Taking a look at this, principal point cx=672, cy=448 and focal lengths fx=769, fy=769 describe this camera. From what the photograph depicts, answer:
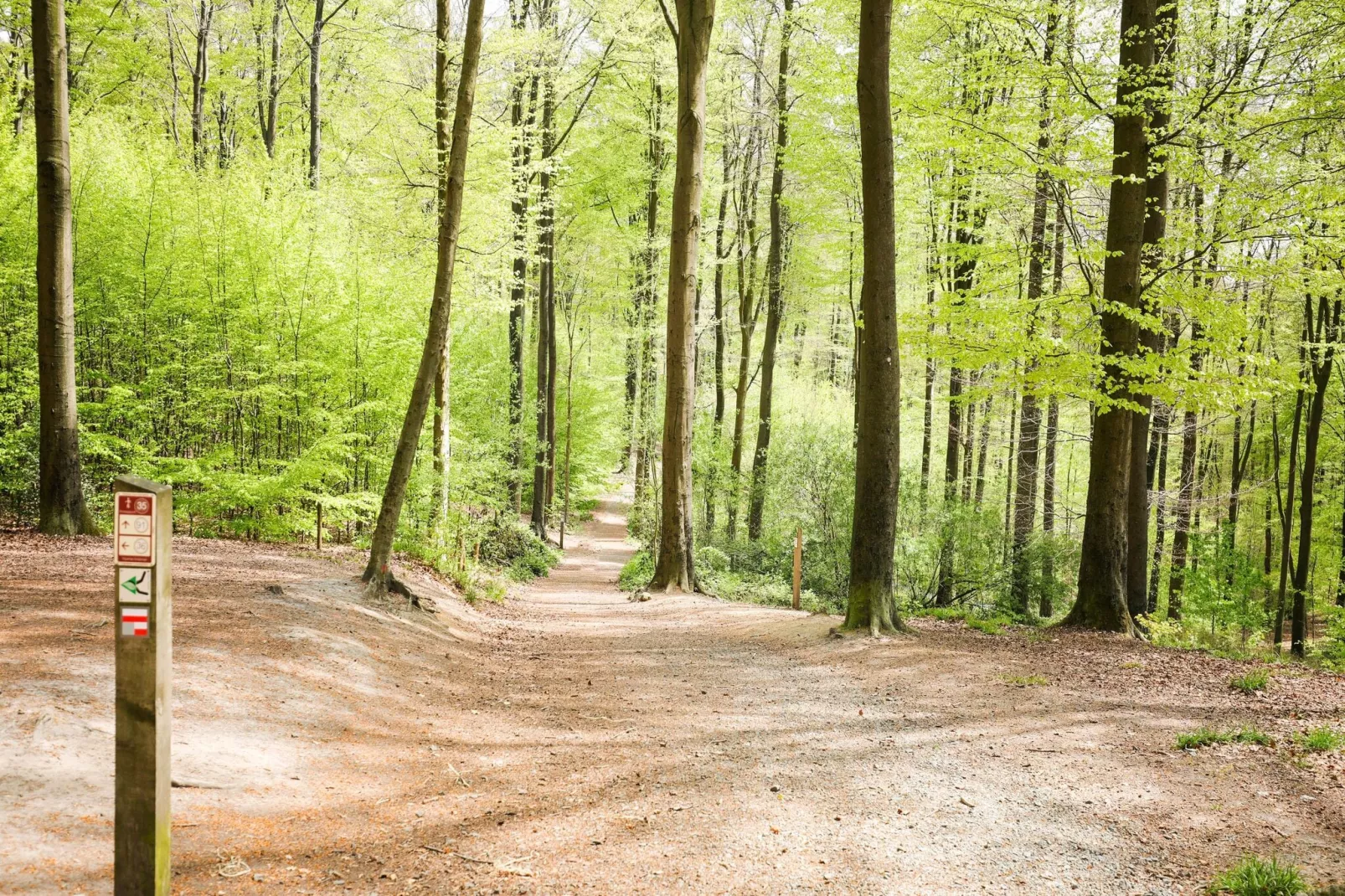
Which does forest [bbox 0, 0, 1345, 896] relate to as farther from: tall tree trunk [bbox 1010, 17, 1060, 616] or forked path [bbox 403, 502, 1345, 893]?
tall tree trunk [bbox 1010, 17, 1060, 616]

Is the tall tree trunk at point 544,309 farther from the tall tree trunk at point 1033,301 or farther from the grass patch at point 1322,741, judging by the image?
the grass patch at point 1322,741

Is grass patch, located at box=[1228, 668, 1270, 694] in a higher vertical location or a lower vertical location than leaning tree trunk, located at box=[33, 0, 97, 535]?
lower

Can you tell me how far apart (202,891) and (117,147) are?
15.5m

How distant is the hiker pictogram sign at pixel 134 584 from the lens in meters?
2.63

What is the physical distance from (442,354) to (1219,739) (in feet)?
34.8

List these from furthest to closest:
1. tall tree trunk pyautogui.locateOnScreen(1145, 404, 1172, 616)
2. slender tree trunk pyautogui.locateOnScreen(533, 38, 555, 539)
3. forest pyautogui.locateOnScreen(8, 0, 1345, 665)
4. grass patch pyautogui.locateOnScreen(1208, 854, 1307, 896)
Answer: slender tree trunk pyautogui.locateOnScreen(533, 38, 555, 539), tall tree trunk pyautogui.locateOnScreen(1145, 404, 1172, 616), forest pyautogui.locateOnScreen(8, 0, 1345, 665), grass patch pyautogui.locateOnScreen(1208, 854, 1307, 896)

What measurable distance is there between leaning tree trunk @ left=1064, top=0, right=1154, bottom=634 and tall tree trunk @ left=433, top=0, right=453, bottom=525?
9.32 m

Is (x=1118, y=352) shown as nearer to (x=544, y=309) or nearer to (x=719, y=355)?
(x=719, y=355)

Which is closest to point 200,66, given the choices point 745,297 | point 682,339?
point 745,297

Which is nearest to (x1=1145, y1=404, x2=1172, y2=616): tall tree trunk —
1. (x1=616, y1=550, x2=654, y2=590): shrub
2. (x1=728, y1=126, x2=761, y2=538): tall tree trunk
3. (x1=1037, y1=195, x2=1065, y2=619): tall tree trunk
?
(x1=1037, y1=195, x2=1065, y2=619): tall tree trunk

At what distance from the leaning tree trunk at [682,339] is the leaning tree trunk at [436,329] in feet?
13.9

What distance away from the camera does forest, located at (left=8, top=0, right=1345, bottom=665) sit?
960 cm

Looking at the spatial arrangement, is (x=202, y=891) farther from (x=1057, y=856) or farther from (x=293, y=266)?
(x=293, y=266)

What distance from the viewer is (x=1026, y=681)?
721 cm
